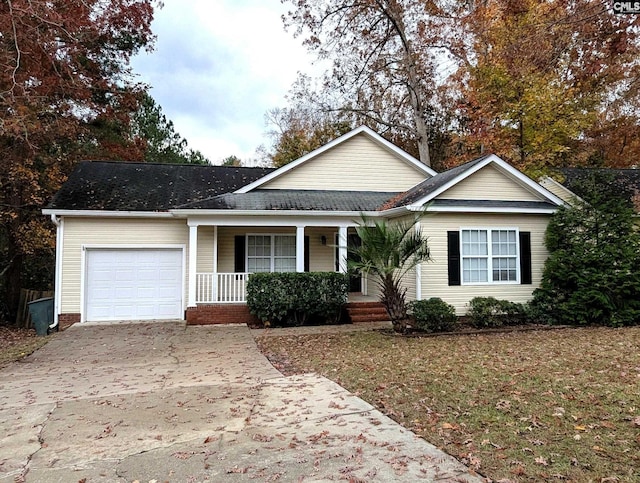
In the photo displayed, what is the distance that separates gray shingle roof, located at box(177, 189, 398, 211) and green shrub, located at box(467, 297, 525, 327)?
410cm

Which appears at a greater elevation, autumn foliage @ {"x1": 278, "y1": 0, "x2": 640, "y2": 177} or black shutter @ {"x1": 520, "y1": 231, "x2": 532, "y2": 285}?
autumn foliage @ {"x1": 278, "y1": 0, "x2": 640, "y2": 177}

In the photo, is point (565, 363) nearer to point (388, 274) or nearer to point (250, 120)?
point (388, 274)

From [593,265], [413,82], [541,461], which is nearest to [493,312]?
[593,265]

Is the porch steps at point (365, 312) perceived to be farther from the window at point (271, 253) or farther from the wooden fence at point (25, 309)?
the wooden fence at point (25, 309)

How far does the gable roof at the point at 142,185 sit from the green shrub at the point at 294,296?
4.07 m

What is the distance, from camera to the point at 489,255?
41.1 ft

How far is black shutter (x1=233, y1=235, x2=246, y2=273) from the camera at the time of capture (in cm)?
1475

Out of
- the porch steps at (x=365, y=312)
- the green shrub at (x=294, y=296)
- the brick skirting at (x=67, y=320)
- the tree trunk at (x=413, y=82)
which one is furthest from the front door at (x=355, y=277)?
the tree trunk at (x=413, y=82)

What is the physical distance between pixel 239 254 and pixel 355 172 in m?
4.88

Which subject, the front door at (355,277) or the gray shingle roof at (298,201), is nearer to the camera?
the gray shingle roof at (298,201)

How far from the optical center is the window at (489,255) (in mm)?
12445

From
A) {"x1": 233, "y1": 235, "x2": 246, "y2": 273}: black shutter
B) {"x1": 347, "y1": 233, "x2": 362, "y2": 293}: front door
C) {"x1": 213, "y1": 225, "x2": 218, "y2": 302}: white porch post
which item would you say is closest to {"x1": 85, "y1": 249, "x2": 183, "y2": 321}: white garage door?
{"x1": 213, "y1": 225, "x2": 218, "y2": 302}: white porch post

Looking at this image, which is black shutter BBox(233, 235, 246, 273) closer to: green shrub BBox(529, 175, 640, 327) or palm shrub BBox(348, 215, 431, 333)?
palm shrub BBox(348, 215, 431, 333)

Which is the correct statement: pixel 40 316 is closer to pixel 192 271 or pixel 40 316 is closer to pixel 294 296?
pixel 192 271
